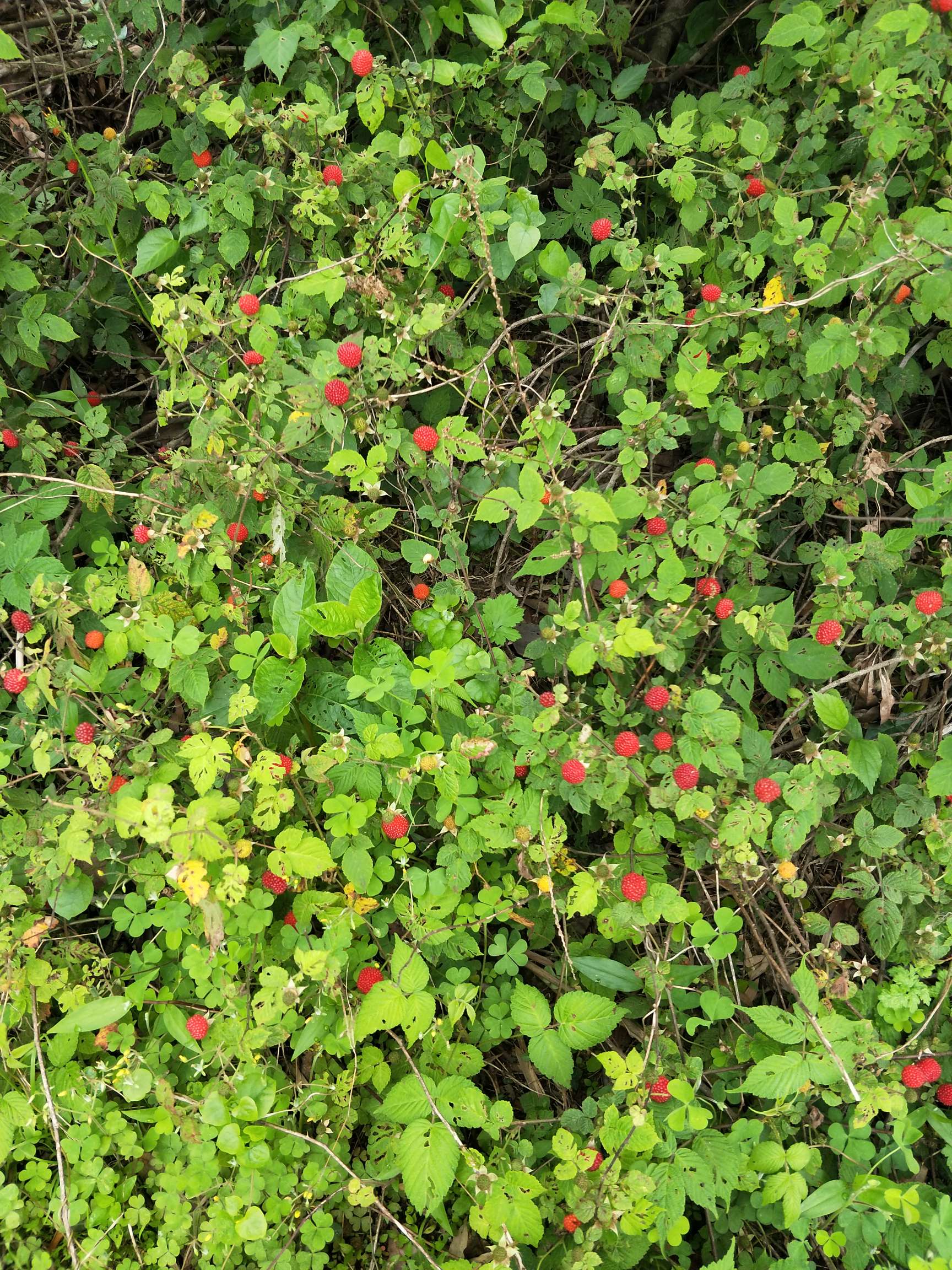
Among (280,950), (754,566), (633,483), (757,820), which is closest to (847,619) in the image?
(754,566)

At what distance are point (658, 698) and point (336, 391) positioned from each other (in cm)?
108

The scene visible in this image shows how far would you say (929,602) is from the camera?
6.25 feet

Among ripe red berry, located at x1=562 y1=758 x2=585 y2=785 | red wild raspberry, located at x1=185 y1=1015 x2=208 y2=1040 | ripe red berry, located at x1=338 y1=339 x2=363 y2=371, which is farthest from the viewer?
ripe red berry, located at x1=338 y1=339 x2=363 y2=371

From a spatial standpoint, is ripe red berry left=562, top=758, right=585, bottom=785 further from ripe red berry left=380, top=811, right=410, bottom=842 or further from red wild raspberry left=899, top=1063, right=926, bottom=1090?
red wild raspberry left=899, top=1063, right=926, bottom=1090

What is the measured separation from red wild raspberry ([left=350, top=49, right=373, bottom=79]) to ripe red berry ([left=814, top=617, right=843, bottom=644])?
1.83 metres

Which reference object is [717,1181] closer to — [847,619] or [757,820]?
[757,820]

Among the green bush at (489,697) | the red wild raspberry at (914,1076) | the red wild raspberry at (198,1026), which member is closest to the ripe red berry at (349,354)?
the green bush at (489,697)

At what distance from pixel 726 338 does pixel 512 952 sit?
5.65 feet

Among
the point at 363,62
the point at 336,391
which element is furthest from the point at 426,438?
the point at 363,62

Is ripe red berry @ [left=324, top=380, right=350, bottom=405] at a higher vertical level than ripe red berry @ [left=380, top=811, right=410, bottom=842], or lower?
higher

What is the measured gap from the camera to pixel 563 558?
2.05 m

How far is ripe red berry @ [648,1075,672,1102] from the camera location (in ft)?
5.96

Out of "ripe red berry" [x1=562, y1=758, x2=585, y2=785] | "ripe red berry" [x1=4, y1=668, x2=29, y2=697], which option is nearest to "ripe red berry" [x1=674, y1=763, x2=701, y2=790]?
"ripe red berry" [x1=562, y1=758, x2=585, y2=785]

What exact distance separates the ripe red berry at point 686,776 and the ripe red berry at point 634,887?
0.24m
